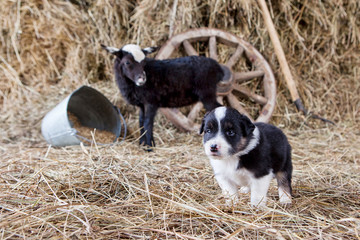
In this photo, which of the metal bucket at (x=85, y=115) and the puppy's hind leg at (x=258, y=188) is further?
the metal bucket at (x=85, y=115)

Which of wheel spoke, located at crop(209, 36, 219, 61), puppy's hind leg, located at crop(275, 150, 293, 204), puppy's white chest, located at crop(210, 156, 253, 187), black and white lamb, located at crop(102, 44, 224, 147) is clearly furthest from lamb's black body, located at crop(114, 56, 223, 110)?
puppy's white chest, located at crop(210, 156, 253, 187)

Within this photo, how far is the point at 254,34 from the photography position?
17.4 feet

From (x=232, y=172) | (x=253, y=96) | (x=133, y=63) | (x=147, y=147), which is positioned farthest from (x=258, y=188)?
(x=253, y=96)

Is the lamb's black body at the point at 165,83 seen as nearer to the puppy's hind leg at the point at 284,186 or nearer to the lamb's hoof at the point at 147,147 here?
the lamb's hoof at the point at 147,147

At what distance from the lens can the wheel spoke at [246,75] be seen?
4.92 metres

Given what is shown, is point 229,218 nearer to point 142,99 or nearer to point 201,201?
point 201,201

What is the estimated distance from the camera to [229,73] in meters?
4.75

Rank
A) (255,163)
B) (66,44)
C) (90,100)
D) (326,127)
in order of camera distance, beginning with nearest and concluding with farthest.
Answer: (255,163) < (90,100) < (326,127) < (66,44)

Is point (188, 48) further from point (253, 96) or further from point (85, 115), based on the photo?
point (85, 115)

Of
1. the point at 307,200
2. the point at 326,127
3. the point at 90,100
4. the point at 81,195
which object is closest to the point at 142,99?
the point at 90,100

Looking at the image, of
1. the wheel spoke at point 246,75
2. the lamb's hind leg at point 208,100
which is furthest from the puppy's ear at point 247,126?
the wheel spoke at point 246,75

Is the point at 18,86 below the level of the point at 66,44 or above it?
below

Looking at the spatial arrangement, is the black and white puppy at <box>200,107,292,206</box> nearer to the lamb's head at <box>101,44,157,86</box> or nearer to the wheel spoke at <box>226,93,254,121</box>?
the lamb's head at <box>101,44,157,86</box>

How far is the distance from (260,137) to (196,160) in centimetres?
130
